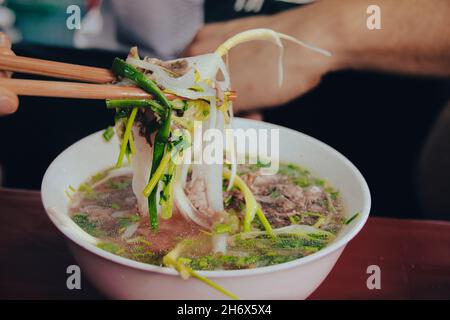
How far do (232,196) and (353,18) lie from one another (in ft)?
2.59

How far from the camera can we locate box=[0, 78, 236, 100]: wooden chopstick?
75 cm

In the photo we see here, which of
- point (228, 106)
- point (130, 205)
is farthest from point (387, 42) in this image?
point (130, 205)

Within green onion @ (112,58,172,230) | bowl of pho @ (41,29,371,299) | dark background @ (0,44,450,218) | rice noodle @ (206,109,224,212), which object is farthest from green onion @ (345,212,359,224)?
dark background @ (0,44,450,218)

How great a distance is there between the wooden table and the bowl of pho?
0.32 ft

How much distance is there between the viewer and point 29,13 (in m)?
1.57

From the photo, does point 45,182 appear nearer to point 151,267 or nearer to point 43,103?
point 151,267

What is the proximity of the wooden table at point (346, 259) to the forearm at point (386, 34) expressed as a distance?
554 mm

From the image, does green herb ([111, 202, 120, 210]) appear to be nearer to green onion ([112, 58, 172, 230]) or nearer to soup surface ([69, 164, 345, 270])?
soup surface ([69, 164, 345, 270])

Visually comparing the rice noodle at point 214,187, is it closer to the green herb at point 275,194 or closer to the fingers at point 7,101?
the green herb at point 275,194

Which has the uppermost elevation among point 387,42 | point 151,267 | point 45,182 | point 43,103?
point 387,42

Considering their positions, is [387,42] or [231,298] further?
[387,42]

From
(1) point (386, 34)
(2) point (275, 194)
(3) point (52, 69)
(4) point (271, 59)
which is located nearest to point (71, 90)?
(3) point (52, 69)

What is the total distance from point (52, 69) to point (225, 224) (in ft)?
1.23

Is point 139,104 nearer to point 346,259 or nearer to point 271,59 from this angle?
point 346,259
